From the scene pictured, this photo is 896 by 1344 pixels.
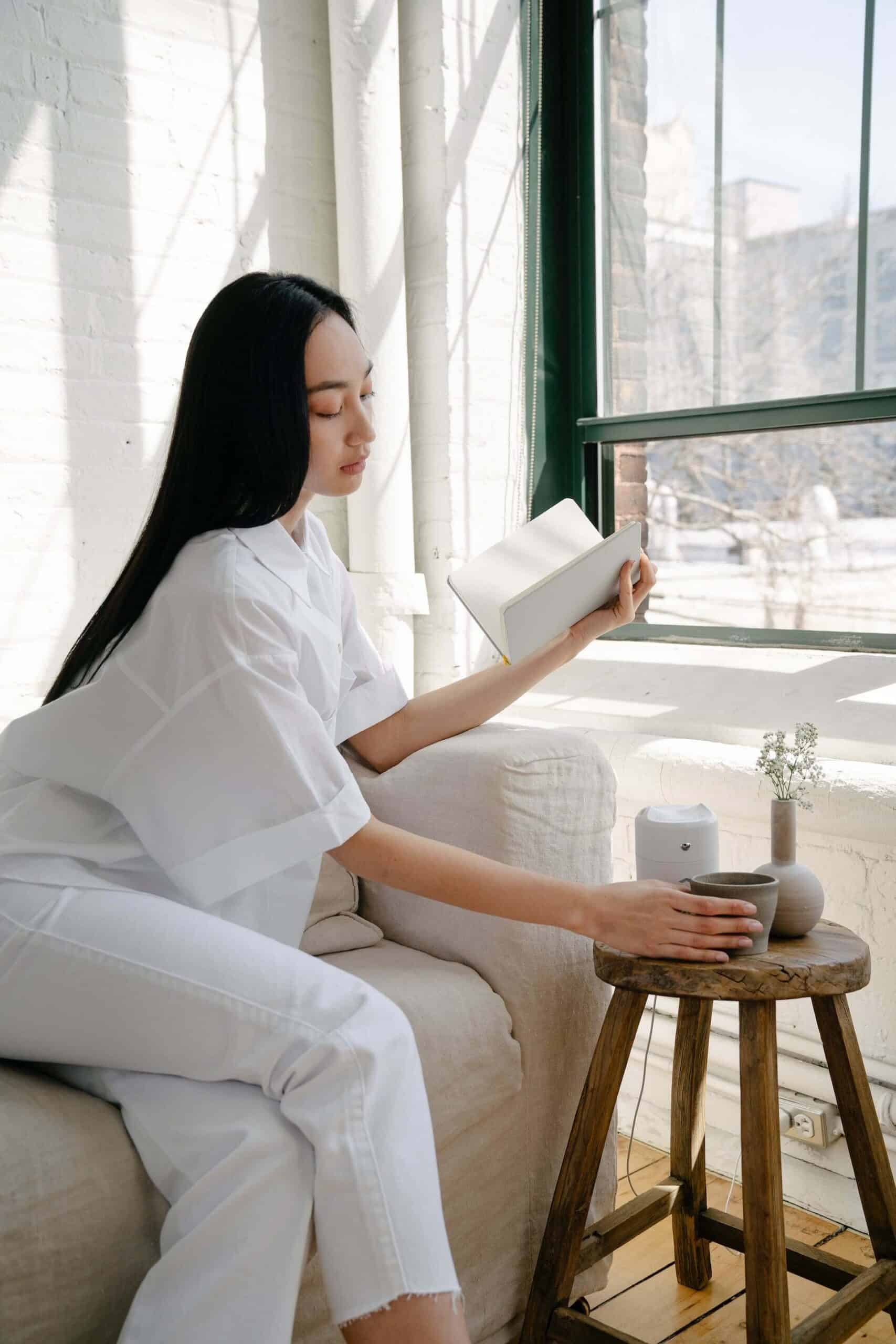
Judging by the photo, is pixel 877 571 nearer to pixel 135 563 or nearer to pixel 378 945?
pixel 378 945

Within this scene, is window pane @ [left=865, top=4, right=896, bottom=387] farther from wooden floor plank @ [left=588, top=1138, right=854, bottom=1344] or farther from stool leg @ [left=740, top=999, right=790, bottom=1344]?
wooden floor plank @ [left=588, top=1138, right=854, bottom=1344]

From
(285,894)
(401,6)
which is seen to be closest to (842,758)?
(285,894)

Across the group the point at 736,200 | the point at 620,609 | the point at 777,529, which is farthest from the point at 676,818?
the point at 736,200

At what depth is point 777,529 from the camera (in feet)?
8.20

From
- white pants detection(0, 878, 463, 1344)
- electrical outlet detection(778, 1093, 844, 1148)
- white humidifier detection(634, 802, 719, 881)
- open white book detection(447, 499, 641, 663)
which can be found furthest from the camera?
electrical outlet detection(778, 1093, 844, 1148)

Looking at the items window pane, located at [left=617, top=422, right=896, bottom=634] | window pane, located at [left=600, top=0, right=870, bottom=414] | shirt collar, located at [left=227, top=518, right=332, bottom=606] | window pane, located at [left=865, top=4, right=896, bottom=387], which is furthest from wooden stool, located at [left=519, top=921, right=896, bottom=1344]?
window pane, located at [left=600, top=0, right=870, bottom=414]

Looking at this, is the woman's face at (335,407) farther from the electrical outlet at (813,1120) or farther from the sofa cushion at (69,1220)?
the electrical outlet at (813,1120)

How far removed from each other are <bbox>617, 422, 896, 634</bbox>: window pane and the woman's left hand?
81 cm

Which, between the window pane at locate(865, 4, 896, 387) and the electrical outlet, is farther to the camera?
the window pane at locate(865, 4, 896, 387)

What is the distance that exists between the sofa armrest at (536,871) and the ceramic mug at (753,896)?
270 millimetres

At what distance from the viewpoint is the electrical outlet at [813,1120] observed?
197 cm

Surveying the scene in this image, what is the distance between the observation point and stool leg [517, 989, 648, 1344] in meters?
1.57

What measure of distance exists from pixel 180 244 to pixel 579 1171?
5.96 ft

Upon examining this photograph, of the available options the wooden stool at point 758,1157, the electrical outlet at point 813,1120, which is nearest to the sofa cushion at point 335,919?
the wooden stool at point 758,1157
